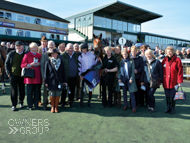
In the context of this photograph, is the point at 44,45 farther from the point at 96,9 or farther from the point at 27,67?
the point at 96,9

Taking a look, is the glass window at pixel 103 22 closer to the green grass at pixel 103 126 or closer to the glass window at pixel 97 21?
the glass window at pixel 97 21

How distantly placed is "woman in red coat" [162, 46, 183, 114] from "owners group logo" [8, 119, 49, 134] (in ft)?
11.5

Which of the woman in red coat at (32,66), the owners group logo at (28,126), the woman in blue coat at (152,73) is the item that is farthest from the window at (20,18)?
the woman in blue coat at (152,73)

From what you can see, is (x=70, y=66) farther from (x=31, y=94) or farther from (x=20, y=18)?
(x=20, y=18)

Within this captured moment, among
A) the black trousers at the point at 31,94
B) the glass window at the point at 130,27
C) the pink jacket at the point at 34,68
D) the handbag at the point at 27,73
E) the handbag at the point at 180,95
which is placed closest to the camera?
the handbag at the point at 180,95

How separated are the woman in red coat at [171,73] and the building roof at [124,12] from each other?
3263 centimetres

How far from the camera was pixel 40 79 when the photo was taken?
15.5ft

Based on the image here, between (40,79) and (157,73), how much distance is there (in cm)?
361

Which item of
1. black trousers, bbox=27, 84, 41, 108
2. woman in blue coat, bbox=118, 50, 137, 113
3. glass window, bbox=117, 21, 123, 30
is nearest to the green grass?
black trousers, bbox=27, 84, 41, 108

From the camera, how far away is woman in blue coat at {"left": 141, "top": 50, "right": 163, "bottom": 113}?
438cm

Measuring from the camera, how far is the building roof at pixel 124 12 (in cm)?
3459

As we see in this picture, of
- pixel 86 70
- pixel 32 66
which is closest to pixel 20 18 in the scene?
pixel 32 66

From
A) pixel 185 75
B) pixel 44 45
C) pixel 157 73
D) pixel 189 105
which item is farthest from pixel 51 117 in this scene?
pixel 185 75

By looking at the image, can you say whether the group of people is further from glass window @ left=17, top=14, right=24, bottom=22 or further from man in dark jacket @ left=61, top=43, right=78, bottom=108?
glass window @ left=17, top=14, right=24, bottom=22
